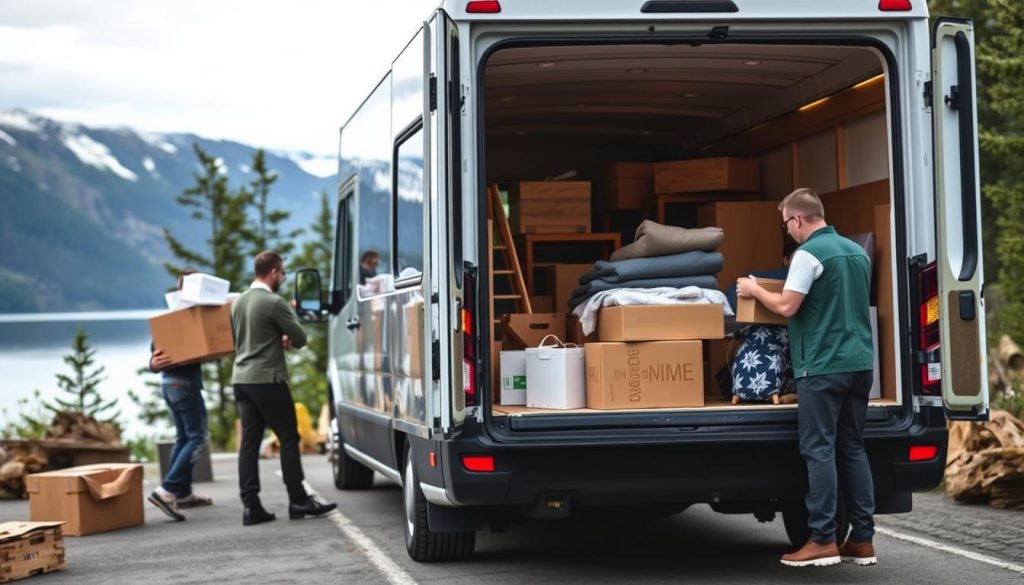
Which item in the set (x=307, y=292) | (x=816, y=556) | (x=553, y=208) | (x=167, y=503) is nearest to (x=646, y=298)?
(x=816, y=556)

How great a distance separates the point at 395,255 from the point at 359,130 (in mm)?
2096

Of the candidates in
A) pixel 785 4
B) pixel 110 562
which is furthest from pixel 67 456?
pixel 785 4

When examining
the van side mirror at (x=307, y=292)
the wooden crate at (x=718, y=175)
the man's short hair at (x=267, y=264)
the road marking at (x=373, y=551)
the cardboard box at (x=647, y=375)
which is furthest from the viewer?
the van side mirror at (x=307, y=292)

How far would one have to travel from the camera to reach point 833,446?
Answer: 6.92 meters

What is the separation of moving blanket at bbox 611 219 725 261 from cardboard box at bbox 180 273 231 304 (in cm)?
405

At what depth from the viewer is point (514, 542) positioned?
29.7ft

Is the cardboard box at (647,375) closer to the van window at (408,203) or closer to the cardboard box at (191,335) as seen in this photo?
the van window at (408,203)

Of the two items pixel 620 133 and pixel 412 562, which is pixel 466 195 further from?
pixel 620 133

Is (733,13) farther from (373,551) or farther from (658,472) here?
(373,551)

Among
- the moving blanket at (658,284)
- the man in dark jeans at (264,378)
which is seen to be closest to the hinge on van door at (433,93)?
the moving blanket at (658,284)

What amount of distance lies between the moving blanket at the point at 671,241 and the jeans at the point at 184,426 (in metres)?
4.49

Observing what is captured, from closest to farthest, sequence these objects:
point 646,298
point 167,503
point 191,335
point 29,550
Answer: point 646,298 < point 29,550 < point 167,503 < point 191,335

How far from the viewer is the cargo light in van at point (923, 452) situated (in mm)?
7086

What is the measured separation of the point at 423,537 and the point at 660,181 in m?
3.54
